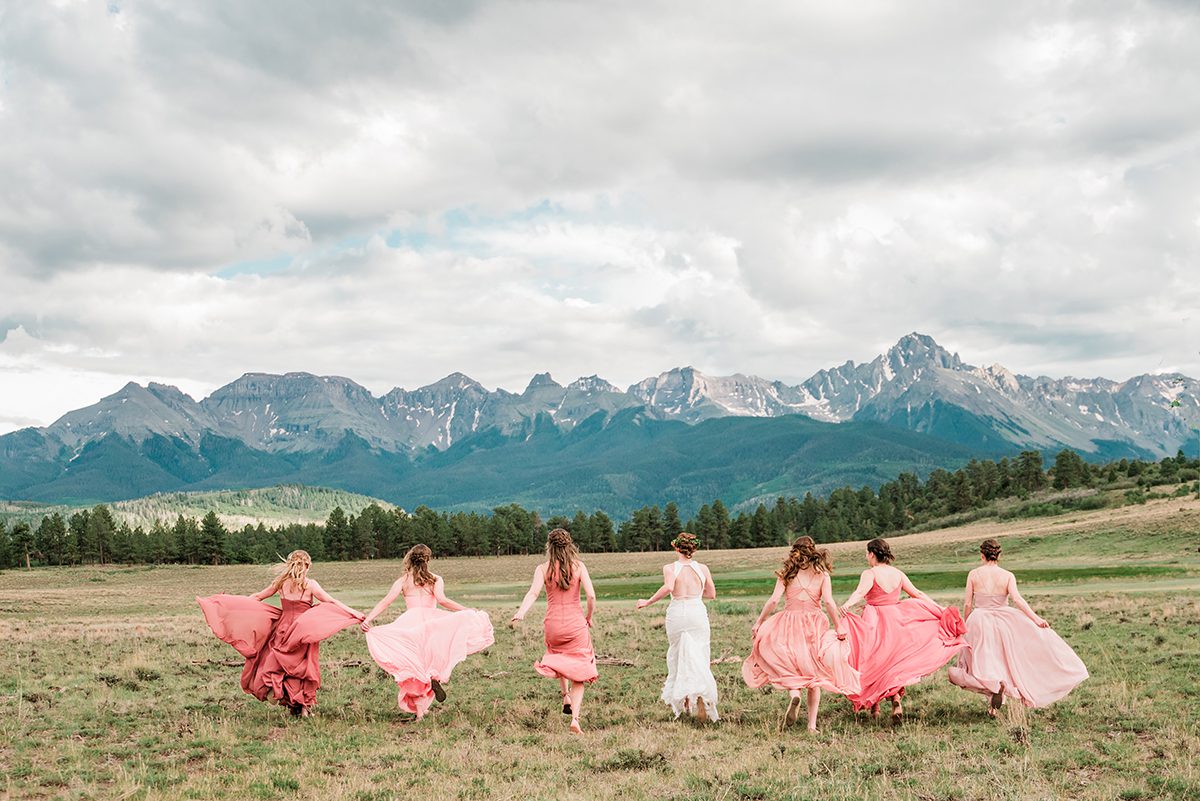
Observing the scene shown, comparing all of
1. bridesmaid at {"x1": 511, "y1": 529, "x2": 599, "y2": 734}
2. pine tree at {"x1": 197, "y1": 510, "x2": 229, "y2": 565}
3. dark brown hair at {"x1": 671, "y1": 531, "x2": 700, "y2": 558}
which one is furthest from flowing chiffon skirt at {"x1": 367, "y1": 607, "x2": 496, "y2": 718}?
pine tree at {"x1": 197, "y1": 510, "x2": 229, "y2": 565}

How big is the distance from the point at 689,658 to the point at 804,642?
197 cm

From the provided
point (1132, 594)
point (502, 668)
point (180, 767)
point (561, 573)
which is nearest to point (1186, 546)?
point (1132, 594)

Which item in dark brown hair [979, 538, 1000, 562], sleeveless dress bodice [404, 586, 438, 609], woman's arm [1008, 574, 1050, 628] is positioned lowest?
woman's arm [1008, 574, 1050, 628]

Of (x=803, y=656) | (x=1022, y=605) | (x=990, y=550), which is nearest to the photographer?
(x=803, y=656)

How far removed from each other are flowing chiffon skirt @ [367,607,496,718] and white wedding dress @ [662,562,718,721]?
3.39 meters

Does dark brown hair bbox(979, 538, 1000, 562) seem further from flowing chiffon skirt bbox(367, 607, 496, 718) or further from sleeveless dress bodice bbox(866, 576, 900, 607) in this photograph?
flowing chiffon skirt bbox(367, 607, 496, 718)

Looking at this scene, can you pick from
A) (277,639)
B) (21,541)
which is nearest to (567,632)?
(277,639)

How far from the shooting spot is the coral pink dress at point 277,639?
14.9m

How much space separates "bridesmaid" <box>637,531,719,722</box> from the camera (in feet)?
47.6

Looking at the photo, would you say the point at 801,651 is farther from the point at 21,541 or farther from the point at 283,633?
the point at 21,541

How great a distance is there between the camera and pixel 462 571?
100 m

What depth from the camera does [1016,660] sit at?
1410cm

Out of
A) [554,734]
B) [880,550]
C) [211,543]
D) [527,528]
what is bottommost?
[527,528]

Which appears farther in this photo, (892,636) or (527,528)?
(527,528)
